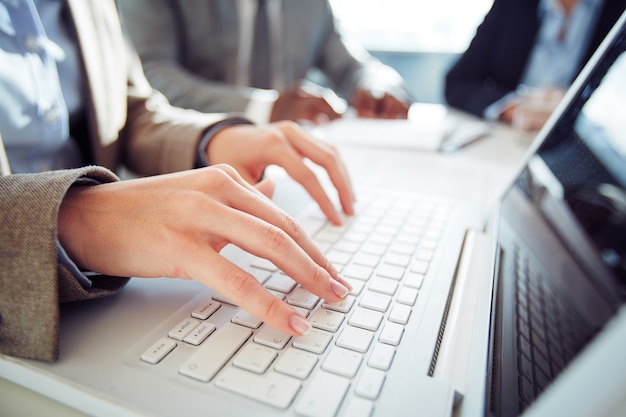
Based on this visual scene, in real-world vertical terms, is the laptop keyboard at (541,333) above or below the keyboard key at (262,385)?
above

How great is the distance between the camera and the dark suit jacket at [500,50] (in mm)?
1461

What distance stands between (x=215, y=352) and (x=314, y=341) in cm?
7

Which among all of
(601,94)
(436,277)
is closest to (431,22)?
(601,94)

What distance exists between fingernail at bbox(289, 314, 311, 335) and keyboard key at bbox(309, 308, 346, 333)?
0.6 inches

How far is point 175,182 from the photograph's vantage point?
0.33 meters

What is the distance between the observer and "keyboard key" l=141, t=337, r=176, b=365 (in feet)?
0.82

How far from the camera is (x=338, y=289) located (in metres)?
0.31

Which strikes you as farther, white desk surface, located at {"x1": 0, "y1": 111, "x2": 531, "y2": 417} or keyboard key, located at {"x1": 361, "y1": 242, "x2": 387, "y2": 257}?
white desk surface, located at {"x1": 0, "y1": 111, "x2": 531, "y2": 417}

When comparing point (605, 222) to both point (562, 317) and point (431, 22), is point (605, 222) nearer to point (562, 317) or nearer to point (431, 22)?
point (562, 317)

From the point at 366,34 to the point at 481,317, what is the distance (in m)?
2.74

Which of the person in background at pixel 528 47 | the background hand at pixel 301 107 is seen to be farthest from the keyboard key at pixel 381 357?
the person in background at pixel 528 47

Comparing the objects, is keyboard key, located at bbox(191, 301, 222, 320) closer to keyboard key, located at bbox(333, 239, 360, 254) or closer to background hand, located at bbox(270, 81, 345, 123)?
keyboard key, located at bbox(333, 239, 360, 254)

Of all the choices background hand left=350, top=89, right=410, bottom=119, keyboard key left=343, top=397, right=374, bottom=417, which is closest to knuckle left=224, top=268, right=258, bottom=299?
keyboard key left=343, top=397, right=374, bottom=417

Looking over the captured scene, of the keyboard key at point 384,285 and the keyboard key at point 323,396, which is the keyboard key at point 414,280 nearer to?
the keyboard key at point 384,285
